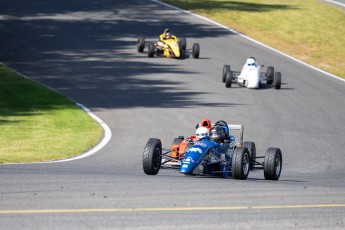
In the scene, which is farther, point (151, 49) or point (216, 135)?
point (151, 49)

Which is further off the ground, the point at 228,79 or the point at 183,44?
the point at 183,44

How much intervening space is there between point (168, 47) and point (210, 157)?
78.8ft

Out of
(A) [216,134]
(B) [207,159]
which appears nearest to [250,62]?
(A) [216,134]

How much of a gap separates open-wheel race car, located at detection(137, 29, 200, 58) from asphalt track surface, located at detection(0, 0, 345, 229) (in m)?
0.46

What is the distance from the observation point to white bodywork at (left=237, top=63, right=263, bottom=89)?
3703 cm

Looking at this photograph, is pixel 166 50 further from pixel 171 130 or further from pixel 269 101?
pixel 171 130

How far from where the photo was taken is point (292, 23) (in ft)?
172

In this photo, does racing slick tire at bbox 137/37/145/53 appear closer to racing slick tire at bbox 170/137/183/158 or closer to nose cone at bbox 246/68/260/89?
nose cone at bbox 246/68/260/89

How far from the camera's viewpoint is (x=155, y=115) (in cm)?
3094

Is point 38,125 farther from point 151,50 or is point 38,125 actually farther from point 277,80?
point 151,50

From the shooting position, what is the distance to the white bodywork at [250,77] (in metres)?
37.0

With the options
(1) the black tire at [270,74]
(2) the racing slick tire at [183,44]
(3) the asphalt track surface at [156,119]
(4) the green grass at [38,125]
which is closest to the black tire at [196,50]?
(3) the asphalt track surface at [156,119]

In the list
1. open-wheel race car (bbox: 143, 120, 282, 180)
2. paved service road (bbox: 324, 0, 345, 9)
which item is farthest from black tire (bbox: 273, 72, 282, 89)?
paved service road (bbox: 324, 0, 345, 9)

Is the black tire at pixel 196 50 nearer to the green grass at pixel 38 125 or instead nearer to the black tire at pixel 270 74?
the black tire at pixel 270 74
